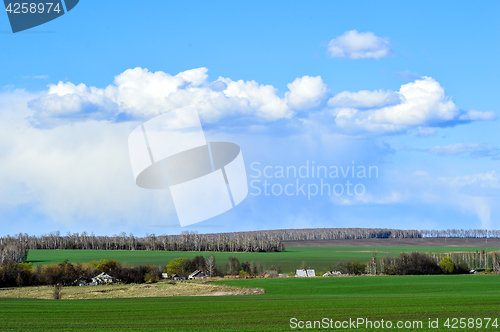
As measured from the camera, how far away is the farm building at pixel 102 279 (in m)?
88.6

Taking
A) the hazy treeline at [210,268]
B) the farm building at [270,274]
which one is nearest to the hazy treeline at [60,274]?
the hazy treeline at [210,268]

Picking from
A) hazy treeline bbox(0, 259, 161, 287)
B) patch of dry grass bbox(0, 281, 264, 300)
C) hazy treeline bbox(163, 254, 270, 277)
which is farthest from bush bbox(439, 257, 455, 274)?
hazy treeline bbox(0, 259, 161, 287)

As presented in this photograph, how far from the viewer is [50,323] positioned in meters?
28.5

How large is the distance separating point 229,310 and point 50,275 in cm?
6091

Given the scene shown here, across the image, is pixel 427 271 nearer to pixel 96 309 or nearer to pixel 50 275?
pixel 50 275

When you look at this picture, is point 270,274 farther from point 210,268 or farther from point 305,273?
point 210,268

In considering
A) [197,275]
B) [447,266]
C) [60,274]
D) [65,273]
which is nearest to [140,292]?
[65,273]

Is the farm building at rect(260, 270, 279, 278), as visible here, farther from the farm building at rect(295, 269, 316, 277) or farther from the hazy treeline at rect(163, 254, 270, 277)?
the farm building at rect(295, 269, 316, 277)

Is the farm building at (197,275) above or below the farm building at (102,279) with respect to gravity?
below

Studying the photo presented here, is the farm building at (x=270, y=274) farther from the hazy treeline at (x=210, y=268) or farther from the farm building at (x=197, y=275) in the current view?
the farm building at (x=197, y=275)

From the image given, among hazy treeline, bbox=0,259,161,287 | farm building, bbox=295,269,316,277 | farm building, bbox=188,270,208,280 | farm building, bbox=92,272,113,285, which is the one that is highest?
hazy treeline, bbox=0,259,161,287

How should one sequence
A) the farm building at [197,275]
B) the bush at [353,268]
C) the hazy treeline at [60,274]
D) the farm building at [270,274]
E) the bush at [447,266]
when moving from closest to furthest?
the hazy treeline at [60,274], the farm building at [270,274], the bush at [447,266], the farm building at [197,275], the bush at [353,268]

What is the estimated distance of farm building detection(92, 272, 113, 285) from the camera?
88.6 meters

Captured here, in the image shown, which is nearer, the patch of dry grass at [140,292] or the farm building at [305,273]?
the patch of dry grass at [140,292]
